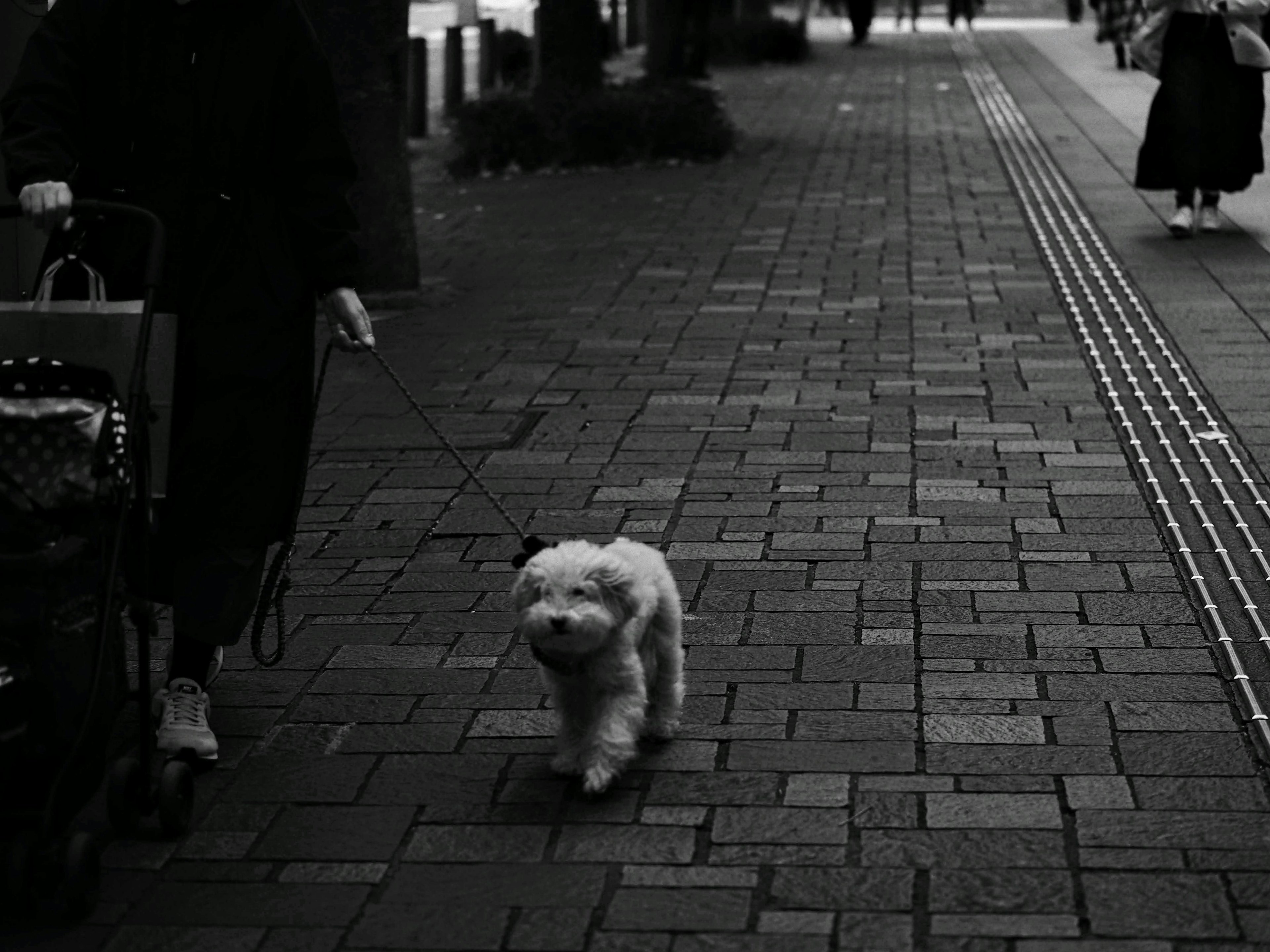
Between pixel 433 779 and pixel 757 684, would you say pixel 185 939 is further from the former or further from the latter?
pixel 757 684

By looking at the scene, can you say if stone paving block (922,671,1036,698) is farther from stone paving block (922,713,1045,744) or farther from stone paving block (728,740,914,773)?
stone paving block (728,740,914,773)

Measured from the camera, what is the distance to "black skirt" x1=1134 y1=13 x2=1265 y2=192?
11461 mm

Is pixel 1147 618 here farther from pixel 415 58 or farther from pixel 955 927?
pixel 415 58

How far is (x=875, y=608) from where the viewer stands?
17.6ft

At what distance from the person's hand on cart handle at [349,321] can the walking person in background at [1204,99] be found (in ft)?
26.2

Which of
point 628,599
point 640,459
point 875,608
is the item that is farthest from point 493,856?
point 640,459

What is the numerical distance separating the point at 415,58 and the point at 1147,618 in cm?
1492

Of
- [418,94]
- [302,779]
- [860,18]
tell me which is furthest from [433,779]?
[860,18]

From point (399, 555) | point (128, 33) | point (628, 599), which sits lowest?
point (399, 555)

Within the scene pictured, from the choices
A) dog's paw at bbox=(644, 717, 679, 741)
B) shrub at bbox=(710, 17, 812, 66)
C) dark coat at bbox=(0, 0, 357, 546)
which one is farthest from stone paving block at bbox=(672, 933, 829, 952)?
shrub at bbox=(710, 17, 812, 66)

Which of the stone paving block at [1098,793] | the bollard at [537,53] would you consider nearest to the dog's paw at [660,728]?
the stone paving block at [1098,793]

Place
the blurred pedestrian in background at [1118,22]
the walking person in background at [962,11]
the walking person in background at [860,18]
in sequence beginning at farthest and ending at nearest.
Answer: the walking person in background at [962,11]
the walking person in background at [860,18]
the blurred pedestrian in background at [1118,22]

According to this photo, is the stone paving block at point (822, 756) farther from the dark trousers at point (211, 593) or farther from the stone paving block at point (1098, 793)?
the dark trousers at point (211, 593)

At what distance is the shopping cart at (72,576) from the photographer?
3551 millimetres
